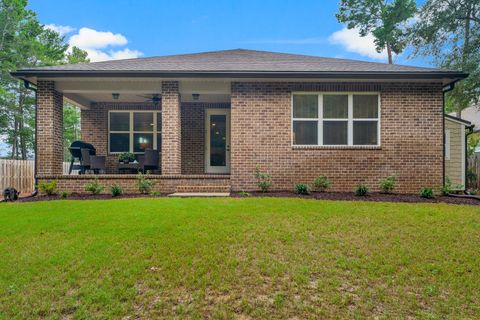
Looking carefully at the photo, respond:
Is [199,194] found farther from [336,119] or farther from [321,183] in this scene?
[336,119]

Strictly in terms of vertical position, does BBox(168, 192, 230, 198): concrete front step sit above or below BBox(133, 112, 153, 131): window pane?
below

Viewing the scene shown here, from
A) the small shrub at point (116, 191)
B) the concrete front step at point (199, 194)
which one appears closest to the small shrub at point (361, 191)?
the concrete front step at point (199, 194)

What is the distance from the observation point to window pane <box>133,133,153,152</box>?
11938 mm

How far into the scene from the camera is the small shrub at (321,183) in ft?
28.0

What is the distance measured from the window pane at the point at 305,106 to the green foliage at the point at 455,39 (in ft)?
29.4

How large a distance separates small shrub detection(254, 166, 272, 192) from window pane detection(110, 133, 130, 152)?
228 inches

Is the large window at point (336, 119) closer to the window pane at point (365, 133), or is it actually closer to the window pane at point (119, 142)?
the window pane at point (365, 133)

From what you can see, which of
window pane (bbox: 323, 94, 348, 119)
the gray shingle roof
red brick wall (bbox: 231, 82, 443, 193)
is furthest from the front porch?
window pane (bbox: 323, 94, 348, 119)

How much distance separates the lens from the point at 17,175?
1077 centimetres

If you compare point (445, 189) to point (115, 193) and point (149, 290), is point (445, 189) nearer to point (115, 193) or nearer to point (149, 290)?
point (149, 290)

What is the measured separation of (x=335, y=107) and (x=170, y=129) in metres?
4.82

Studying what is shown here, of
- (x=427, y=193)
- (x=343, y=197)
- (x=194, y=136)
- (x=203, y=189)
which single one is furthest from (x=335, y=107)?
(x=194, y=136)

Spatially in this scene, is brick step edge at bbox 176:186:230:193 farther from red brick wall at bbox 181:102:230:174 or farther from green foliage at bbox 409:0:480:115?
green foliage at bbox 409:0:480:115

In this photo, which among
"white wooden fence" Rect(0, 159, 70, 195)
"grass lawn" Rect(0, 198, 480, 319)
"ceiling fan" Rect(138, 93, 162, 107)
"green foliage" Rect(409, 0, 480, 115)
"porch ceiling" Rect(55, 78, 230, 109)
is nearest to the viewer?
"grass lawn" Rect(0, 198, 480, 319)
